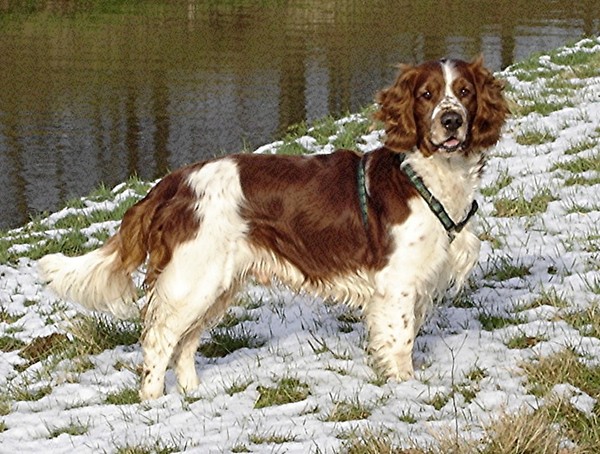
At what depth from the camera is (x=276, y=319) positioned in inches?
219

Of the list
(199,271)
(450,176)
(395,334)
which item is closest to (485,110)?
(450,176)

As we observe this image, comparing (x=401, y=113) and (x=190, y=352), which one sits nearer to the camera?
(x=401, y=113)

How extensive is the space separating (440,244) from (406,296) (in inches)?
12.2

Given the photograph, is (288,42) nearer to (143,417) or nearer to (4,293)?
(4,293)

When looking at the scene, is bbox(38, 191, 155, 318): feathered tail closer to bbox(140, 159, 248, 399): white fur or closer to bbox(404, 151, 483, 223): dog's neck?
bbox(140, 159, 248, 399): white fur

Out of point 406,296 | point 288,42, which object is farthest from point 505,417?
point 288,42

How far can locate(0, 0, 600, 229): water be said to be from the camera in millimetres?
14312

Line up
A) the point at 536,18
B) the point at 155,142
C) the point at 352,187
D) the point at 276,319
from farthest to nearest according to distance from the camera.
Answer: the point at 536,18 < the point at 155,142 < the point at 276,319 < the point at 352,187

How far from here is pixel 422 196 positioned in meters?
4.45

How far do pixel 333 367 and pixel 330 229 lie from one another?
721 mm

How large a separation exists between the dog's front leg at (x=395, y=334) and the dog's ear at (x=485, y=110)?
0.85 metres

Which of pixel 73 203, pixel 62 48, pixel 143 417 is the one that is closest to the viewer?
pixel 143 417

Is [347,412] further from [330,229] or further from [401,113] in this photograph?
[401,113]

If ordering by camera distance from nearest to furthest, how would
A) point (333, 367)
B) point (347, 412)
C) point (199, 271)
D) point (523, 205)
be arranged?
point (347, 412) < point (199, 271) < point (333, 367) < point (523, 205)
